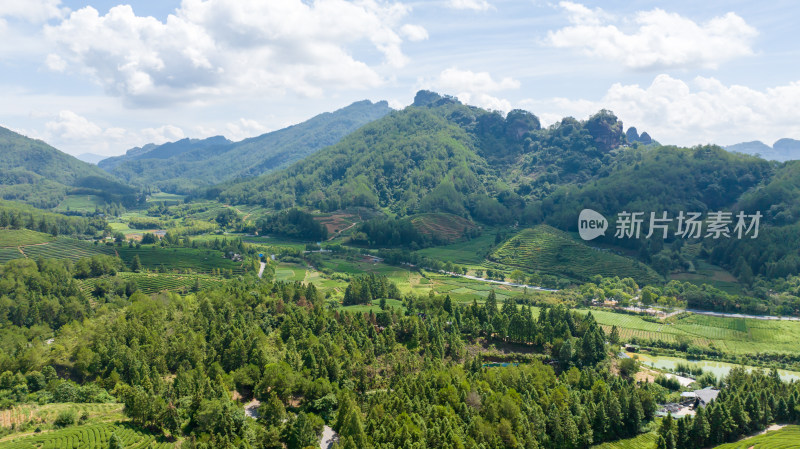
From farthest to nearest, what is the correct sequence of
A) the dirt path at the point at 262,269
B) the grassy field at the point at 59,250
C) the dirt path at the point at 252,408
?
the dirt path at the point at 262,269 → the grassy field at the point at 59,250 → the dirt path at the point at 252,408

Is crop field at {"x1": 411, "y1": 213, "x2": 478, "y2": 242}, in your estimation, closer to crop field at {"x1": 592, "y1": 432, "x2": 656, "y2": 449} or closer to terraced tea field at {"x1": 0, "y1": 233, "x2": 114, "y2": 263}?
terraced tea field at {"x1": 0, "y1": 233, "x2": 114, "y2": 263}

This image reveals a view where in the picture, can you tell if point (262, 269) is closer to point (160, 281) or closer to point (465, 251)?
point (160, 281)

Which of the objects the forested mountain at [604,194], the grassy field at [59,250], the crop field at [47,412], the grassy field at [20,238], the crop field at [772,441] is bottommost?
the crop field at [47,412]

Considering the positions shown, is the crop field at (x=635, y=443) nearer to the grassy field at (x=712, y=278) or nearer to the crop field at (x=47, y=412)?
the crop field at (x=47, y=412)

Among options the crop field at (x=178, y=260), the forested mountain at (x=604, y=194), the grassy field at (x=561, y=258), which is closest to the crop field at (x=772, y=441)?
the grassy field at (x=561, y=258)

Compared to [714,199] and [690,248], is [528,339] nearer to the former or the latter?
[690,248]

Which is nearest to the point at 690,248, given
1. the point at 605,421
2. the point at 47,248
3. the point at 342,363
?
the point at 605,421

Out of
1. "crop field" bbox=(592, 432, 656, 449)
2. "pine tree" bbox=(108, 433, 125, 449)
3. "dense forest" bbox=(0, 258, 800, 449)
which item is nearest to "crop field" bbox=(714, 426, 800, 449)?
"dense forest" bbox=(0, 258, 800, 449)
